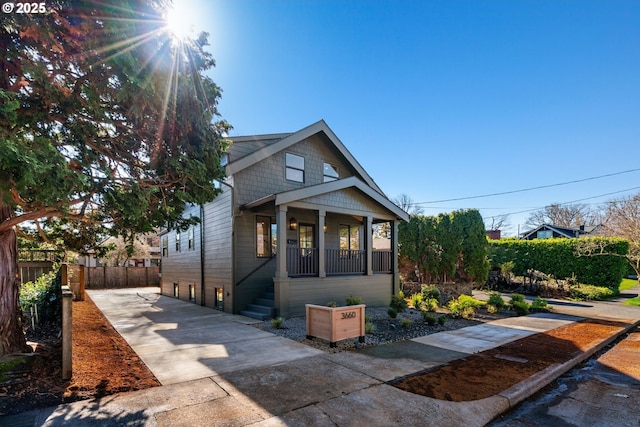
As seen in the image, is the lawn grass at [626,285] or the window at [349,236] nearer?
the window at [349,236]

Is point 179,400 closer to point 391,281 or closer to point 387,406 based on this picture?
point 387,406

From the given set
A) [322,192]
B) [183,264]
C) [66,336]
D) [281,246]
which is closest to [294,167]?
[322,192]

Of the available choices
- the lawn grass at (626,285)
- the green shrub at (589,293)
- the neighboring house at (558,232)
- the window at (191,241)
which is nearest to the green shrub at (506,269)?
the green shrub at (589,293)

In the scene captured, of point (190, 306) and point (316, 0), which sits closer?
point (316, 0)

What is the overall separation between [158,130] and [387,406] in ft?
18.3

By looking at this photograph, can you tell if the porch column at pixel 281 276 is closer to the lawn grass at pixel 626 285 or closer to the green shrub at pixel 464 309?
the green shrub at pixel 464 309

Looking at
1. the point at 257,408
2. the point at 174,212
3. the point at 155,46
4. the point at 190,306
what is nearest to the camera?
the point at 257,408

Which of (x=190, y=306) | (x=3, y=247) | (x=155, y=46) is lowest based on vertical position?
(x=190, y=306)

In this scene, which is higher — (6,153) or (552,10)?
(552,10)

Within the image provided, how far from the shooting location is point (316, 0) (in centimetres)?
909

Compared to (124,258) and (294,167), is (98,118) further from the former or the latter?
(124,258)

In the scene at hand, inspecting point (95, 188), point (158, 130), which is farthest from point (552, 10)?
point (95, 188)

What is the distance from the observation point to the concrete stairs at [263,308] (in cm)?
984

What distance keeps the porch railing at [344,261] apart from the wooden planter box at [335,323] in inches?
173
